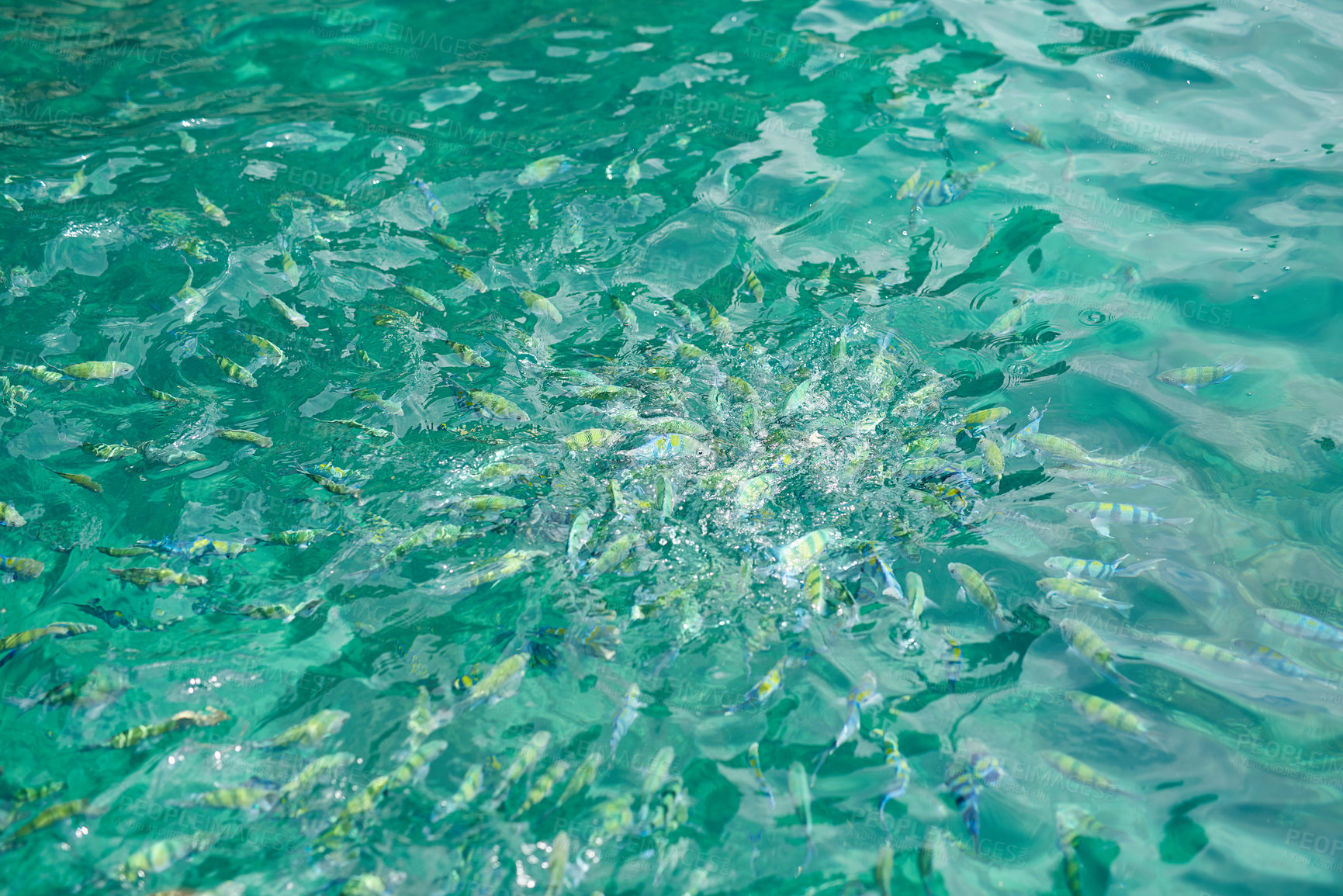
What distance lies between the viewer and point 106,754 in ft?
14.7

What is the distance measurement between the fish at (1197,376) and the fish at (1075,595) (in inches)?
91.7

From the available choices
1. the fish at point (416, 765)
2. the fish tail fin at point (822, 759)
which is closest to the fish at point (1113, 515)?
the fish tail fin at point (822, 759)

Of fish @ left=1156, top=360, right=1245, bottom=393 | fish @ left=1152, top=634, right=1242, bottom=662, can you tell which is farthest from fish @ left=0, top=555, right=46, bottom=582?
fish @ left=1156, top=360, right=1245, bottom=393

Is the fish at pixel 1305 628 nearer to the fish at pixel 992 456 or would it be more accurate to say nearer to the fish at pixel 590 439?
the fish at pixel 992 456

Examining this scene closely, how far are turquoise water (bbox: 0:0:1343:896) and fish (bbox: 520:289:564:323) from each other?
0.52ft

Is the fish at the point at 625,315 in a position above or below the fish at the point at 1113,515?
above

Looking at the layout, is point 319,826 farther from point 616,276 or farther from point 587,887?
point 616,276

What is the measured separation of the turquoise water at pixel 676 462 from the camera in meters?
4.25

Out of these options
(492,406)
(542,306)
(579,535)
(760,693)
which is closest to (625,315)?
(542,306)

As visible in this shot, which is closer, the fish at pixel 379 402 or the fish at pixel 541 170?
the fish at pixel 379 402

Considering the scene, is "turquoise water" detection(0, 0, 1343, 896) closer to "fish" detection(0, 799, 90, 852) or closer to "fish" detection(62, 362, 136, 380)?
"fish" detection(0, 799, 90, 852)

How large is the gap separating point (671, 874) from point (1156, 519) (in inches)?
162

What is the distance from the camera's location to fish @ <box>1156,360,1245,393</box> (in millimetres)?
6363

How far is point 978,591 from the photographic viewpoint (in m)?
5.07
